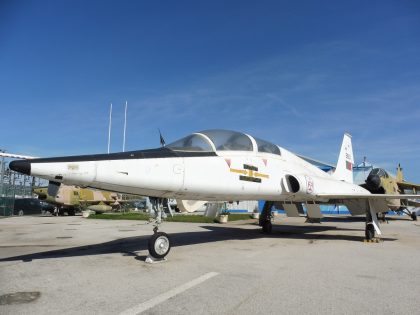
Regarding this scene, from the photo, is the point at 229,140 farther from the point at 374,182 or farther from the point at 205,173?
the point at 374,182

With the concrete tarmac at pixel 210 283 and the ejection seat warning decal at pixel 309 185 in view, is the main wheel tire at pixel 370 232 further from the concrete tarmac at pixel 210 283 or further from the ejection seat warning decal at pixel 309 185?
the concrete tarmac at pixel 210 283

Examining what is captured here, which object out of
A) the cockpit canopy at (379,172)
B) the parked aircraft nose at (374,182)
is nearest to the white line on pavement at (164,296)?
the parked aircraft nose at (374,182)

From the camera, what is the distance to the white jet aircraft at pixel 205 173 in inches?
222

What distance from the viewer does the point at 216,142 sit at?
7906 millimetres

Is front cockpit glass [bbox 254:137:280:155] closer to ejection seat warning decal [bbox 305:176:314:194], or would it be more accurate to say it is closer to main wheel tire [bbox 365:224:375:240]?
ejection seat warning decal [bbox 305:176:314:194]

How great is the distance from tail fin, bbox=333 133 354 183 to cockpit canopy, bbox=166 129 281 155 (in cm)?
767

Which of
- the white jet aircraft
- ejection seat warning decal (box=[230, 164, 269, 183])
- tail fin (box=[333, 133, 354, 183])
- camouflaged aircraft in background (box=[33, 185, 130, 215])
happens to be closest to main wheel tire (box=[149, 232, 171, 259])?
the white jet aircraft

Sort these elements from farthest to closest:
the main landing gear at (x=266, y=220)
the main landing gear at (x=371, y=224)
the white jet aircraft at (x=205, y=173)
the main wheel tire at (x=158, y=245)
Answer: the main landing gear at (x=266, y=220)
the main landing gear at (x=371, y=224)
the main wheel tire at (x=158, y=245)
the white jet aircraft at (x=205, y=173)

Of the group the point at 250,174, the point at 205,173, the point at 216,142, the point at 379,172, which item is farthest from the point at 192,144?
the point at 379,172

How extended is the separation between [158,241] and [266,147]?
4384mm

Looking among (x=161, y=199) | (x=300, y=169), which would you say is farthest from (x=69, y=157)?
(x=300, y=169)

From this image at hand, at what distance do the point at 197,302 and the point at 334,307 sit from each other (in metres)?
1.56

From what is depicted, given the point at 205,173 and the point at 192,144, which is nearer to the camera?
the point at 205,173

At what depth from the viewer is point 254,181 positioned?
334 inches
